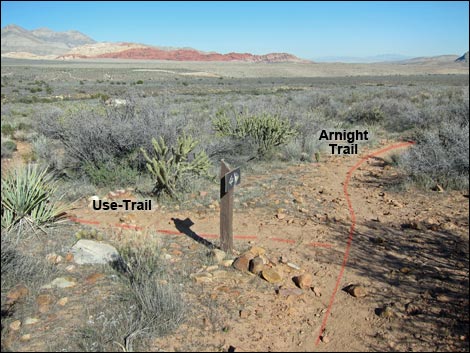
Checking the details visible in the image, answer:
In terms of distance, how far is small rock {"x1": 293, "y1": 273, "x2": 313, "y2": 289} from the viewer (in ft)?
14.1

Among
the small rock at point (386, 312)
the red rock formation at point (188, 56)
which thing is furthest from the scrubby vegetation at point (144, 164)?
the red rock formation at point (188, 56)

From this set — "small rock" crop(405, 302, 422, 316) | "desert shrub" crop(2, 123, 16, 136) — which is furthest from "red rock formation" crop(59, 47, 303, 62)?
"small rock" crop(405, 302, 422, 316)

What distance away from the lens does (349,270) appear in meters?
4.68

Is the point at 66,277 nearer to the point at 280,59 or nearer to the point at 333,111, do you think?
the point at 333,111

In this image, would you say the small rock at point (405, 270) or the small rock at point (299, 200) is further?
the small rock at point (299, 200)

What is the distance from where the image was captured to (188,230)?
232 inches

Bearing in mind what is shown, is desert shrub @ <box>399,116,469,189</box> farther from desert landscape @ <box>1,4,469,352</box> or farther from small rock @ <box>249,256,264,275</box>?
small rock @ <box>249,256,264,275</box>

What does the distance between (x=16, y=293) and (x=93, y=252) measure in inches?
39.0

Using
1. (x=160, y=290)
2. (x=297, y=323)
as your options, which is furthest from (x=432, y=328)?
(x=160, y=290)

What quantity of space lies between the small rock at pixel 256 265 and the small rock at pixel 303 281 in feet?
1.33

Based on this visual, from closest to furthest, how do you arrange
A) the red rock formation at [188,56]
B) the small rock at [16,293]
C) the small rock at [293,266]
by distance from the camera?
the small rock at [16,293]
the small rock at [293,266]
the red rock formation at [188,56]

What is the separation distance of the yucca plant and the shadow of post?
66.8 inches

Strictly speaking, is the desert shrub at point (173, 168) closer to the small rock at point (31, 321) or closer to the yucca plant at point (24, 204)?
the yucca plant at point (24, 204)

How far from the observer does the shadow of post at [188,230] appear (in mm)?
5412
